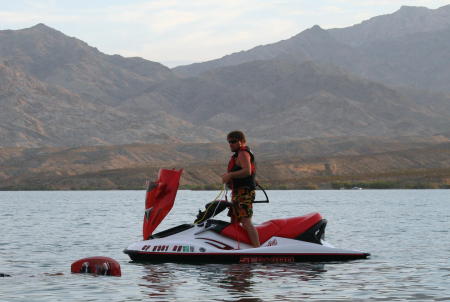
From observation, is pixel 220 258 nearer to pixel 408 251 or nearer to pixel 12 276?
pixel 12 276

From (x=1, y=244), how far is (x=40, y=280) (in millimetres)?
10116

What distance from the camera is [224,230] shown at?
19047 millimetres

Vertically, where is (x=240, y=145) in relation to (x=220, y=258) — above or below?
above

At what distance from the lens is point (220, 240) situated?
62.8 ft

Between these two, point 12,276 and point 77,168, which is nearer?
point 12,276

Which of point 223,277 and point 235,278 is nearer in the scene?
point 235,278

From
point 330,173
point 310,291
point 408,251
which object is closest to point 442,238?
point 408,251

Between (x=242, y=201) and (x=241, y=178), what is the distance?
53 cm

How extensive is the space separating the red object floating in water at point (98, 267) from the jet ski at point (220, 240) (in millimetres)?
1605

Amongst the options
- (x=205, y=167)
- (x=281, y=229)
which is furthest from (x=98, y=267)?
(x=205, y=167)

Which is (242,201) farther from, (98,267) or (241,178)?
(98,267)

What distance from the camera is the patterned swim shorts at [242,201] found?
1827cm

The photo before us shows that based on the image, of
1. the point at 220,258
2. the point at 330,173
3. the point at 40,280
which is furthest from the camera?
the point at 330,173

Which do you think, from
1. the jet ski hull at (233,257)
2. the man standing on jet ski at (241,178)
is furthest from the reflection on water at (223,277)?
the man standing on jet ski at (241,178)
